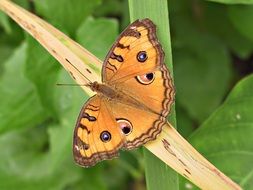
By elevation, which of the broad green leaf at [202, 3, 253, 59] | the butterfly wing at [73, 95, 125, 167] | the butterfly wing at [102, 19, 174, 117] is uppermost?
the butterfly wing at [102, 19, 174, 117]

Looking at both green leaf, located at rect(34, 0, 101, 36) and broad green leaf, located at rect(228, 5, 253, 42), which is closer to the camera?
green leaf, located at rect(34, 0, 101, 36)

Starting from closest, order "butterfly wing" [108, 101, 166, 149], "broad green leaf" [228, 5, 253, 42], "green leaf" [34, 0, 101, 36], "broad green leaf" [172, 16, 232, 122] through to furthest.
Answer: "butterfly wing" [108, 101, 166, 149] → "green leaf" [34, 0, 101, 36] → "broad green leaf" [228, 5, 253, 42] → "broad green leaf" [172, 16, 232, 122]

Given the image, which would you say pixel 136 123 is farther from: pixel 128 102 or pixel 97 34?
pixel 97 34

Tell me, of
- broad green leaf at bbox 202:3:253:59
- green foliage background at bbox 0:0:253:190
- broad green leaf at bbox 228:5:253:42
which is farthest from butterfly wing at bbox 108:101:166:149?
broad green leaf at bbox 202:3:253:59

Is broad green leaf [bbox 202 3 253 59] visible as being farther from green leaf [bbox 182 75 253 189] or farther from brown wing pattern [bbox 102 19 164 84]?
brown wing pattern [bbox 102 19 164 84]

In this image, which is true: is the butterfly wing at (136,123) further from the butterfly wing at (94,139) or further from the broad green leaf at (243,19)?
the broad green leaf at (243,19)

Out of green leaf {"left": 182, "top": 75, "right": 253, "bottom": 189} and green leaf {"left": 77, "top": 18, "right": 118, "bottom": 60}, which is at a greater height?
green leaf {"left": 77, "top": 18, "right": 118, "bottom": 60}

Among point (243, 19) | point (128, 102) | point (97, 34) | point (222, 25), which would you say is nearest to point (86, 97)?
point (97, 34)
